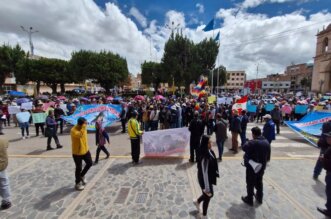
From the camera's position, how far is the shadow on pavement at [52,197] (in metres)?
3.92

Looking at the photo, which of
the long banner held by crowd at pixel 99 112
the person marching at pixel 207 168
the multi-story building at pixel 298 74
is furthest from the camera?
the multi-story building at pixel 298 74

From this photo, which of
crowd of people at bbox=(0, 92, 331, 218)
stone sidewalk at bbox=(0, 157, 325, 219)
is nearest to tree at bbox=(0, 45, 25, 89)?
crowd of people at bbox=(0, 92, 331, 218)

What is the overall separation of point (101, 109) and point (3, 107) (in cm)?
765

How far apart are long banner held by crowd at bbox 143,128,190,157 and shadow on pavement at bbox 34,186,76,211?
2.89 m

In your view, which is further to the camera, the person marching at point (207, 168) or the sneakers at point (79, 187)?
the sneakers at point (79, 187)

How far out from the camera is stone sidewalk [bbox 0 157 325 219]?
12.3ft

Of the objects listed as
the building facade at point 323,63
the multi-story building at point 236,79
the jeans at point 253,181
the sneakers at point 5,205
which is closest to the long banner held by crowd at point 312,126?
the jeans at point 253,181

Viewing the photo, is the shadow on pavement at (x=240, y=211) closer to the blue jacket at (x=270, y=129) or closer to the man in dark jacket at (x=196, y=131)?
the man in dark jacket at (x=196, y=131)

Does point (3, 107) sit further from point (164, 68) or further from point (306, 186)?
point (164, 68)

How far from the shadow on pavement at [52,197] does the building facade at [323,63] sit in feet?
234

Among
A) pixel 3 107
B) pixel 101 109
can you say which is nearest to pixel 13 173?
pixel 101 109

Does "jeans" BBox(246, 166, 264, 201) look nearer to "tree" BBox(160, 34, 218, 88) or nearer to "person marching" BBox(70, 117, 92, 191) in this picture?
"person marching" BBox(70, 117, 92, 191)

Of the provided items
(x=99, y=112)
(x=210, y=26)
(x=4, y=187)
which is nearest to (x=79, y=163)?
(x=4, y=187)

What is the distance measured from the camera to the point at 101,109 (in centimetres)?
1130
